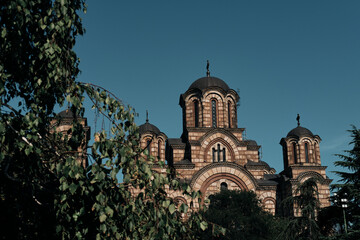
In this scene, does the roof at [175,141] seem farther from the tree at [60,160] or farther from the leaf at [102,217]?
the leaf at [102,217]

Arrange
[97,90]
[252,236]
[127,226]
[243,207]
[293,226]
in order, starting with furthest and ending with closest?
[243,207] < [252,236] < [293,226] < [97,90] < [127,226]

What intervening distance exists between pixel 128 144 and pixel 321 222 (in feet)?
48.6

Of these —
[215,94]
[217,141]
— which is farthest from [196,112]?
[217,141]

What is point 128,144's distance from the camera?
22.4ft

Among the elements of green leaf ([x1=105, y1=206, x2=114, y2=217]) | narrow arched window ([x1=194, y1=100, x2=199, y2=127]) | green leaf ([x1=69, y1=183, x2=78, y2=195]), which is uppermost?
narrow arched window ([x1=194, y1=100, x2=199, y2=127])

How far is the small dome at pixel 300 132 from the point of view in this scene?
31.9 m

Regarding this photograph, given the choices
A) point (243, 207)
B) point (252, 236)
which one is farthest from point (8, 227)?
point (243, 207)

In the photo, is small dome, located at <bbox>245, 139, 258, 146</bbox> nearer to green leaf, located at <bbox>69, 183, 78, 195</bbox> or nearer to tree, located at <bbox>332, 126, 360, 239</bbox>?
tree, located at <bbox>332, 126, 360, 239</bbox>

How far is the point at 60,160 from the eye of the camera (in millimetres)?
6664

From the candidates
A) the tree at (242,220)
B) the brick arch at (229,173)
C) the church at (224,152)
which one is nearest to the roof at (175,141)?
the church at (224,152)

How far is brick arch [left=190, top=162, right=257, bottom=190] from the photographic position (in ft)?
96.5

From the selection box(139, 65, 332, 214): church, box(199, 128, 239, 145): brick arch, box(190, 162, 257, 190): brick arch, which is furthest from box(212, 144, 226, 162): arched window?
box(190, 162, 257, 190): brick arch

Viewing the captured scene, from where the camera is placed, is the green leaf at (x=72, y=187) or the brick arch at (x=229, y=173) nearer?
the green leaf at (x=72, y=187)

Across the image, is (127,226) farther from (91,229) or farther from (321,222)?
(321,222)
